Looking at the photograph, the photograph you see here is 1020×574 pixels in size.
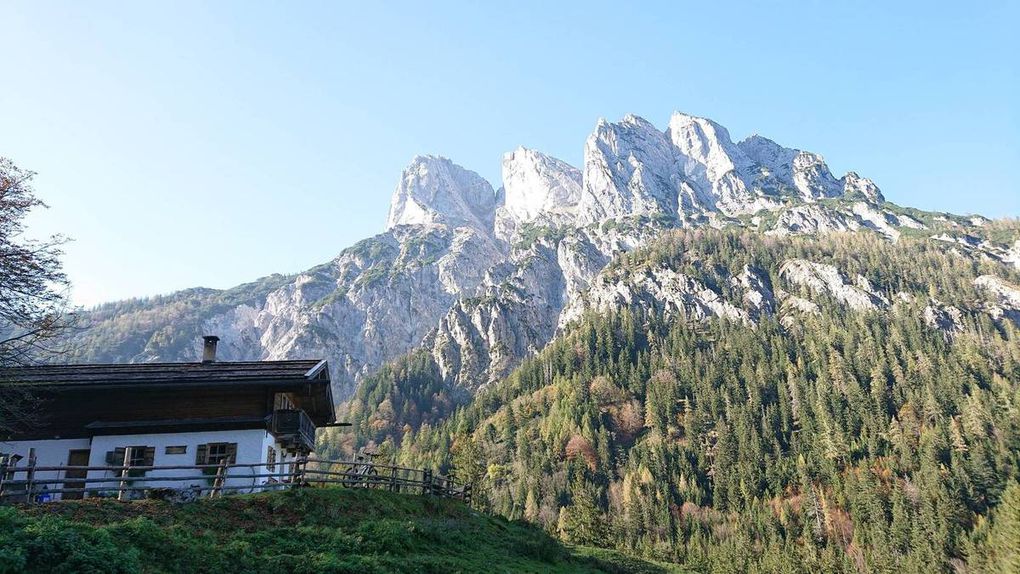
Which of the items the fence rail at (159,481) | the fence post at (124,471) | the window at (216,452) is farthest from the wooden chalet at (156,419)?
the fence post at (124,471)

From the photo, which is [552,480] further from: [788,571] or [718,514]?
[788,571]

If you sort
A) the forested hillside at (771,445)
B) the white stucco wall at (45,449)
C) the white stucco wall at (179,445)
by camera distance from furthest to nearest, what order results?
1. the forested hillside at (771,445)
2. the white stucco wall at (45,449)
3. the white stucco wall at (179,445)

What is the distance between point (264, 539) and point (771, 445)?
493 ft

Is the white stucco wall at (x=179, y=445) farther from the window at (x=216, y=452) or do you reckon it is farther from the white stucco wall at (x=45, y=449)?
the white stucco wall at (x=45, y=449)

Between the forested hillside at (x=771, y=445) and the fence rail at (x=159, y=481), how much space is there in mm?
48335

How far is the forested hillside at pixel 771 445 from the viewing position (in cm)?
10862

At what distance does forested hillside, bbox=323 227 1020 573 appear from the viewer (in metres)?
109

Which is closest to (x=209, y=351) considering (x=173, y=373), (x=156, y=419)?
(x=173, y=373)

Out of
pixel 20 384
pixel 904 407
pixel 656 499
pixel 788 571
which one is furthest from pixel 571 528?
pixel 904 407

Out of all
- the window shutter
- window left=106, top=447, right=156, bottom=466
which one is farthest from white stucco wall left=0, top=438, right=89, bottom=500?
window left=106, top=447, right=156, bottom=466

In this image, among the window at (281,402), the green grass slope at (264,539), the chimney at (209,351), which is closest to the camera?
the green grass slope at (264,539)

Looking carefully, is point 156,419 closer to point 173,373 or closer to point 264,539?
point 173,373

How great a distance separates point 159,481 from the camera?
100ft

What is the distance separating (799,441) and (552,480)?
6115cm
